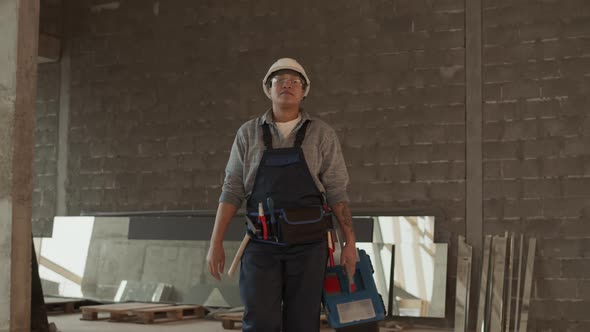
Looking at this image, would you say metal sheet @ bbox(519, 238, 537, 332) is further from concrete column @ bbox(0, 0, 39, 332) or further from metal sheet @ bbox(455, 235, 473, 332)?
concrete column @ bbox(0, 0, 39, 332)

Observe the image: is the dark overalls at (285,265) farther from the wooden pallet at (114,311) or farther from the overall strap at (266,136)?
the wooden pallet at (114,311)

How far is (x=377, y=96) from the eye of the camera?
7691 mm

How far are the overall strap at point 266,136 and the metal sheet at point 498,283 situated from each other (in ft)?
12.3

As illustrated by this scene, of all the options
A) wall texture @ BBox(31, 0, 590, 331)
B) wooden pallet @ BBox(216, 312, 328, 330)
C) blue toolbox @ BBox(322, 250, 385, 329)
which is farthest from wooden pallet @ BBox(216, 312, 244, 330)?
blue toolbox @ BBox(322, 250, 385, 329)

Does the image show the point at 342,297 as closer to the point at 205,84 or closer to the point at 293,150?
the point at 293,150

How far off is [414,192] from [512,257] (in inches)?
43.8

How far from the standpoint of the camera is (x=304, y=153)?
3842mm

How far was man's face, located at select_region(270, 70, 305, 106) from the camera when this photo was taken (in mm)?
3893

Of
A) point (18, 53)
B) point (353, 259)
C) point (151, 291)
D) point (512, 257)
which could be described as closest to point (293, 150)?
point (353, 259)

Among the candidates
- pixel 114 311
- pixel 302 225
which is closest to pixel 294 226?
pixel 302 225

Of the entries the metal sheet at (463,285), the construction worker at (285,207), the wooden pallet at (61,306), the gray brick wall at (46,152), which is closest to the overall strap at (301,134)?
the construction worker at (285,207)

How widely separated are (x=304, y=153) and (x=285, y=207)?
0.29 metres

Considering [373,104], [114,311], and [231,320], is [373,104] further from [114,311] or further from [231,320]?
[114,311]

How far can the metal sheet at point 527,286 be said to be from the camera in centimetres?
674
